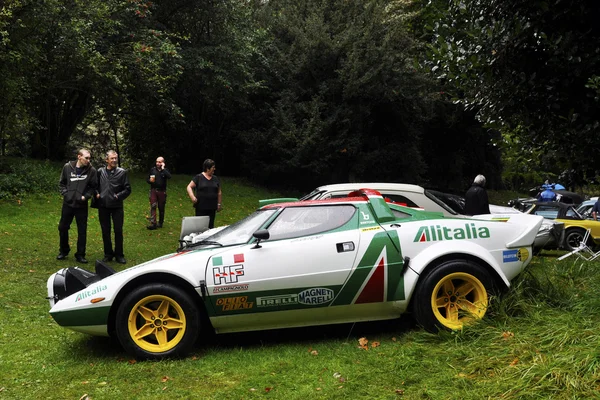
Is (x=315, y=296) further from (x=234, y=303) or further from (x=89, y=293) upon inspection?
(x=89, y=293)

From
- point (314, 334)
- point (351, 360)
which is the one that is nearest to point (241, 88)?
point (314, 334)

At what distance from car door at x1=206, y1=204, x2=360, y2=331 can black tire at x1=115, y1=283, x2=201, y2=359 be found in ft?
0.76

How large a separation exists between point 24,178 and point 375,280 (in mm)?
14726

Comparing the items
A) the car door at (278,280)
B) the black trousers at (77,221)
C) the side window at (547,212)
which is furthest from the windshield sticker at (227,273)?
the side window at (547,212)

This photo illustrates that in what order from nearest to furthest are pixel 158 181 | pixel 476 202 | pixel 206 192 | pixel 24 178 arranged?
pixel 206 192 → pixel 476 202 → pixel 158 181 → pixel 24 178

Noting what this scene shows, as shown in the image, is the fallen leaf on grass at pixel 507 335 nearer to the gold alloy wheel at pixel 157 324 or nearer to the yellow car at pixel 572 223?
the gold alloy wheel at pixel 157 324

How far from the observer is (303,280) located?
202 inches

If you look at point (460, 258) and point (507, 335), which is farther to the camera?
point (460, 258)

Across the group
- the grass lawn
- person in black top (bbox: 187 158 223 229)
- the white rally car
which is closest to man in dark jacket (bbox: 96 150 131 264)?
person in black top (bbox: 187 158 223 229)

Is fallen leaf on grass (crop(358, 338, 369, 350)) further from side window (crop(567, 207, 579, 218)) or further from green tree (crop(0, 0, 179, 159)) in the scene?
green tree (crop(0, 0, 179, 159))

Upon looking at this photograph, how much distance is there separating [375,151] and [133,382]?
20591 millimetres

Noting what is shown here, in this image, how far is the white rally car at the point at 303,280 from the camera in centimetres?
502

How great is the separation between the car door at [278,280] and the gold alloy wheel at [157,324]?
0.32 metres

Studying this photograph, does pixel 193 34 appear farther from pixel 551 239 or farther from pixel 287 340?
pixel 287 340
